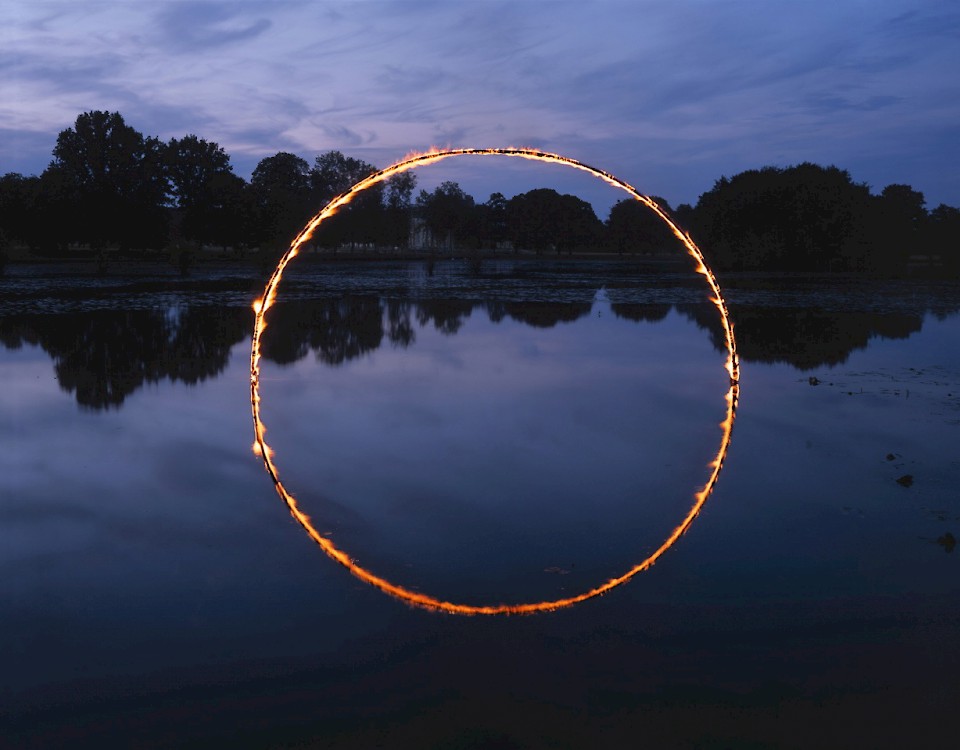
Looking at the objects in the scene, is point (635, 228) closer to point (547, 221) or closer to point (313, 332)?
point (547, 221)

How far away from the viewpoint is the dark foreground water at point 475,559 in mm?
4895

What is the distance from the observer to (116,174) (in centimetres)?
8700

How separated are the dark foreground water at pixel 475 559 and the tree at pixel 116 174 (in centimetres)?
7165

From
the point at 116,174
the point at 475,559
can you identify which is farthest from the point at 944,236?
the point at 475,559

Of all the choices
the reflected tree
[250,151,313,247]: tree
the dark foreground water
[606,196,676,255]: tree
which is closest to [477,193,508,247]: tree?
[606,196,676,255]: tree

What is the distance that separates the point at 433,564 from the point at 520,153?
17.5 ft

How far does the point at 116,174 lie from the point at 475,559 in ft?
296

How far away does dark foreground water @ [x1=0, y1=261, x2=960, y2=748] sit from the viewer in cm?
489

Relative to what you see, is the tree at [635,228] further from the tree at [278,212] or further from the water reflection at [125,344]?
the water reflection at [125,344]

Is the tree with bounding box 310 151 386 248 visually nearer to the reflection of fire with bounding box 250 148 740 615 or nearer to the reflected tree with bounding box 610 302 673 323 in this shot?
the reflected tree with bounding box 610 302 673 323

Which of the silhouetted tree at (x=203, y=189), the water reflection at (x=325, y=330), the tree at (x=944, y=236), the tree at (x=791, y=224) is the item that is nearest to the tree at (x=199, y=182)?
the silhouetted tree at (x=203, y=189)

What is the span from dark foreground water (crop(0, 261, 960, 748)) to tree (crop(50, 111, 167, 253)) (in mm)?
71647

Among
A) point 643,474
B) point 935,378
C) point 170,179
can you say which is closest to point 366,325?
point 935,378

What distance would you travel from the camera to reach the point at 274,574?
686 cm
